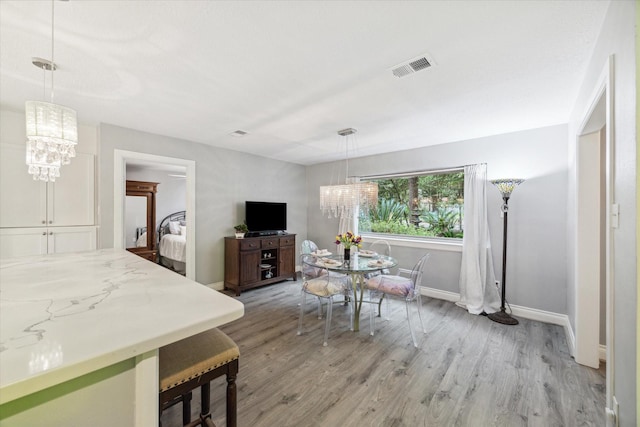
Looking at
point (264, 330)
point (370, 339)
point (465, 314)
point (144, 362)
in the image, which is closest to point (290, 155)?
point (264, 330)

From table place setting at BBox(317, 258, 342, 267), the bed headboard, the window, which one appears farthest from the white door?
the window

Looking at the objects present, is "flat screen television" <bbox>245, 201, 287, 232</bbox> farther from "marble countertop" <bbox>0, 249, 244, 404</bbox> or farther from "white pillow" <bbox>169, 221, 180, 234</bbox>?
"marble countertop" <bbox>0, 249, 244, 404</bbox>

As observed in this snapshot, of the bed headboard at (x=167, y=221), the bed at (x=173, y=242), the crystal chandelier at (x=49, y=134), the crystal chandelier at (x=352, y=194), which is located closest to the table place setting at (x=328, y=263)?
the crystal chandelier at (x=352, y=194)

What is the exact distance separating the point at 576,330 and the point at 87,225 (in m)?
5.58

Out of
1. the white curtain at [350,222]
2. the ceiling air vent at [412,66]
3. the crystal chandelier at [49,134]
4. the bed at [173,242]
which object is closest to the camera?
the crystal chandelier at [49,134]

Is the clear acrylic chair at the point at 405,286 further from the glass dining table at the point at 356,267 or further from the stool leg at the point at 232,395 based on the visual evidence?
the stool leg at the point at 232,395

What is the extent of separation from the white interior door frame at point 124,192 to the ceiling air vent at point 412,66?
11.0 ft

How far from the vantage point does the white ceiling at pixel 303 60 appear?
1.47m

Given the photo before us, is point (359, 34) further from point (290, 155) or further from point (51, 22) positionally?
point (290, 155)

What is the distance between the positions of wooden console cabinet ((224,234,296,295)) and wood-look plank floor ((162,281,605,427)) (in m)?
1.18

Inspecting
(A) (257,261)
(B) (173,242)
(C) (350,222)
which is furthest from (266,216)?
(B) (173,242)

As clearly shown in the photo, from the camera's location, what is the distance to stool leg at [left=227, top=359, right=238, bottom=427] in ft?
4.08

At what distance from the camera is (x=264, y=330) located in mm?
2984

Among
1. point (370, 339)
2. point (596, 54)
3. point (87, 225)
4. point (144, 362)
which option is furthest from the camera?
point (87, 225)
